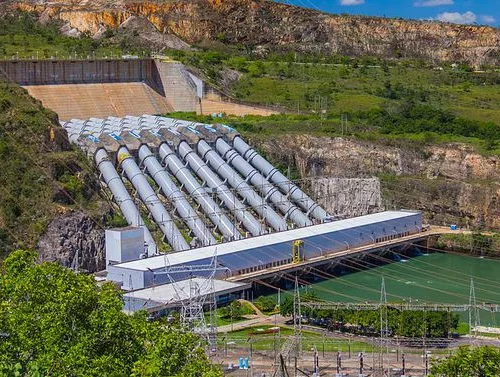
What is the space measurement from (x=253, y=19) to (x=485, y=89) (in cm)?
3438

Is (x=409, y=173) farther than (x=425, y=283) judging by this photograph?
Yes

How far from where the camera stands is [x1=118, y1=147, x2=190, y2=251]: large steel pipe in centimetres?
5246

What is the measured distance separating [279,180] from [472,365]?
135 ft

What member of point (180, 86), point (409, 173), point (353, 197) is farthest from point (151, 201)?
point (180, 86)

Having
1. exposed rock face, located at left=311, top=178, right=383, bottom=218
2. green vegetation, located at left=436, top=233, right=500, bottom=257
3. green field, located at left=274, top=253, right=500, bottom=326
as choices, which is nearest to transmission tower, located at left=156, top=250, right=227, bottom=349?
green field, located at left=274, top=253, right=500, bottom=326

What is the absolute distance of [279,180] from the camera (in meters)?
62.3

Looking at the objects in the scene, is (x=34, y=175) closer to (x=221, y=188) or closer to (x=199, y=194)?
(x=199, y=194)

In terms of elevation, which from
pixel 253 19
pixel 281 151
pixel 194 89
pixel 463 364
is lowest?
pixel 463 364

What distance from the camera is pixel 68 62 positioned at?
2783 inches

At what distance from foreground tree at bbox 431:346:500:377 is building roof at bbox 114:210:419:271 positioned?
24575 mm

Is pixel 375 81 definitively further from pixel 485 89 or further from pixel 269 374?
pixel 269 374

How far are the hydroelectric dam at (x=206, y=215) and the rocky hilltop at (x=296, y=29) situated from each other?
41.7m

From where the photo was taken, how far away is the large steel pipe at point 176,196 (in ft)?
176

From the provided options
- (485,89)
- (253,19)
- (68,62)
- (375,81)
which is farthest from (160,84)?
(253,19)
